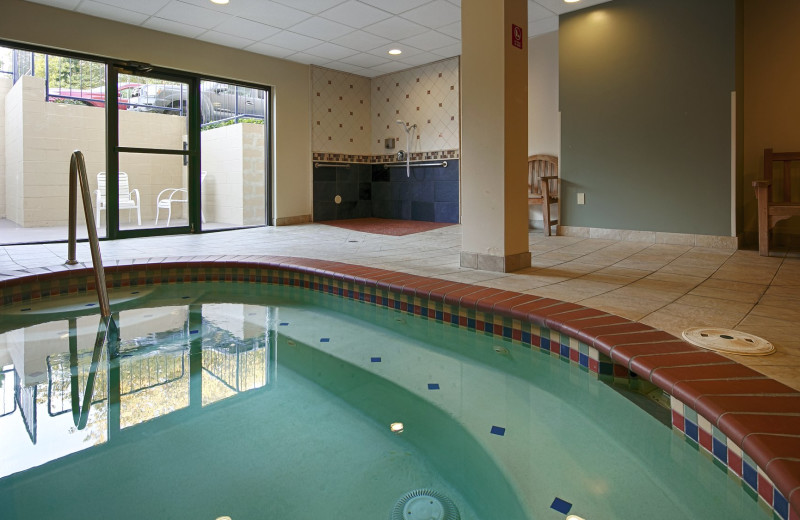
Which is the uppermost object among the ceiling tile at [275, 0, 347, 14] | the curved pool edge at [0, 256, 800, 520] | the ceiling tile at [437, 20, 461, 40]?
the ceiling tile at [437, 20, 461, 40]

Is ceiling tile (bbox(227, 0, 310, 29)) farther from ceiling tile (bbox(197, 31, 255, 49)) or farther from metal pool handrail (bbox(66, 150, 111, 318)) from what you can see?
metal pool handrail (bbox(66, 150, 111, 318))

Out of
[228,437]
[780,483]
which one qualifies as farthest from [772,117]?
[228,437]

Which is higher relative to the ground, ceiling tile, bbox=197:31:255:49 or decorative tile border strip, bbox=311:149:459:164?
ceiling tile, bbox=197:31:255:49

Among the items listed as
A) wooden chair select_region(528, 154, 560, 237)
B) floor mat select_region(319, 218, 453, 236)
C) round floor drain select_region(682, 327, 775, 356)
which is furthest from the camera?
floor mat select_region(319, 218, 453, 236)

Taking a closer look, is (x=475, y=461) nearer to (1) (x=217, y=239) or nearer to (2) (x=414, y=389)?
(2) (x=414, y=389)

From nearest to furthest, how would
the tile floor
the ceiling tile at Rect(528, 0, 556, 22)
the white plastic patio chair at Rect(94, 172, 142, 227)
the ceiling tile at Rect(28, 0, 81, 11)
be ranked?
the tile floor, the ceiling tile at Rect(28, 0, 81, 11), the ceiling tile at Rect(528, 0, 556, 22), the white plastic patio chair at Rect(94, 172, 142, 227)

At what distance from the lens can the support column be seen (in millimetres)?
3049

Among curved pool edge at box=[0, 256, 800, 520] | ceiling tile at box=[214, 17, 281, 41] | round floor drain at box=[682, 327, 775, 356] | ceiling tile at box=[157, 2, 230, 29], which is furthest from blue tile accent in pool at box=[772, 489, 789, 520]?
ceiling tile at box=[214, 17, 281, 41]

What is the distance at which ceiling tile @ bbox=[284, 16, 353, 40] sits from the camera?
5312 mm

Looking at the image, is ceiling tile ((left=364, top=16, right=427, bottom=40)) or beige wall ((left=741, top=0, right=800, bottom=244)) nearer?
beige wall ((left=741, top=0, right=800, bottom=244))

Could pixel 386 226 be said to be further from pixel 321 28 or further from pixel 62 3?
pixel 62 3

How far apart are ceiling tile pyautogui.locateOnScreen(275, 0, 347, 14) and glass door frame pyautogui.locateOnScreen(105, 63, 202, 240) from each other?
1851mm

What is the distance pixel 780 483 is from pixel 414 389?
1.09m

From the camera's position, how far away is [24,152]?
21.0 ft
